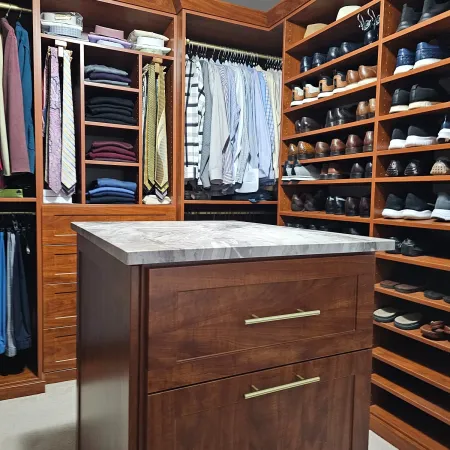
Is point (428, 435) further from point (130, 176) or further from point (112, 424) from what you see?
point (130, 176)

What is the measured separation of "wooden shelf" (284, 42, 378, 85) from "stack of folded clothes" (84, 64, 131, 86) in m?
1.07

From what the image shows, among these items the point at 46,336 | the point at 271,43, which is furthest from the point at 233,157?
the point at 46,336

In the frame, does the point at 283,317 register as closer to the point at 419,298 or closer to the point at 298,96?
the point at 419,298

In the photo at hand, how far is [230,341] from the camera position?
36.7 inches

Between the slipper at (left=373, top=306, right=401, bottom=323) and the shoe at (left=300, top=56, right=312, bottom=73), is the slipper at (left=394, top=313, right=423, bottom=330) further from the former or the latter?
the shoe at (left=300, top=56, right=312, bottom=73)

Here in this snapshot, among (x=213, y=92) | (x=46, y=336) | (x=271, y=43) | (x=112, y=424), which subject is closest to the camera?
(x=112, y=424)

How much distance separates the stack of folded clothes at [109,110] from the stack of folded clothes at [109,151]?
14cm

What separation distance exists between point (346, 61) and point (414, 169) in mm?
796

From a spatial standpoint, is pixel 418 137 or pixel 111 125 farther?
pixel 111 125

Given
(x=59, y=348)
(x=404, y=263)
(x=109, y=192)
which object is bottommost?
(x=59, y=348)

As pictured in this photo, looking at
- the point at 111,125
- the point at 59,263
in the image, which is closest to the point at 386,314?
the point at 59,263

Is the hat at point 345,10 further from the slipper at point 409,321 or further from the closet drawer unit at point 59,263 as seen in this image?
the closet drawer unit at point 59,263

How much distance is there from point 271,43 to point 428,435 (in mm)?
2682

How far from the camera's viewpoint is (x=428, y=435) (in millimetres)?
1766
